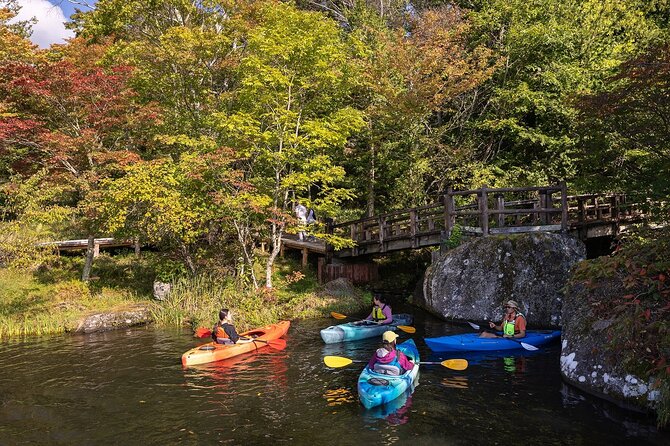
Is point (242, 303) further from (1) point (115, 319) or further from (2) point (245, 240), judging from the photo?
(1) point (115, 319)

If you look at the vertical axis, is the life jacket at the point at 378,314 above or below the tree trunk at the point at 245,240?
below

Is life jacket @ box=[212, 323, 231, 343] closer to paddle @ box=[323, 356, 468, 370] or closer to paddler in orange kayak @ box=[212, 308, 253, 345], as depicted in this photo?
paddler in orange kayak @ box=[212, 308, 253, 345]

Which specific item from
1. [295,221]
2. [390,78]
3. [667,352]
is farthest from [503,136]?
[667,352]

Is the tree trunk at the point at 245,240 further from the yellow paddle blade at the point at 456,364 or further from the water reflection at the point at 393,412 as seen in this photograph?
the water reflection at the point at 393,412

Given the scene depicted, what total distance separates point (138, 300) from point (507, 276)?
12.0 metres

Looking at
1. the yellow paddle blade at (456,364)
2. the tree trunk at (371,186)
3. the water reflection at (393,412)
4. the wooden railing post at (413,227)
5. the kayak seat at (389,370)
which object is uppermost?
the tree trunk at (371,186)

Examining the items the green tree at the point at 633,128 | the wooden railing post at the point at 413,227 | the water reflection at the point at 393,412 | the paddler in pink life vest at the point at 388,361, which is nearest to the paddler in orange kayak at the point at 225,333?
the paddler in pink life vest at the point at 388,361

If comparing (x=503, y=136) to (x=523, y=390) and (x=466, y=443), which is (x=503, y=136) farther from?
(x=466, y=443)

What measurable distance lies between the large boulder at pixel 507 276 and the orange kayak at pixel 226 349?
16.8ft

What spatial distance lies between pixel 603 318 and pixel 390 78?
1535 centimetres

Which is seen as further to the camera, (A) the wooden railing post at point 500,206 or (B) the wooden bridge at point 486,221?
(A) the wooden railing post at point 500,206

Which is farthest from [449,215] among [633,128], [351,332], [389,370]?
[389,370]

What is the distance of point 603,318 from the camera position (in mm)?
8602

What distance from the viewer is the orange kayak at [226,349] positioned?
11008 millimetres
